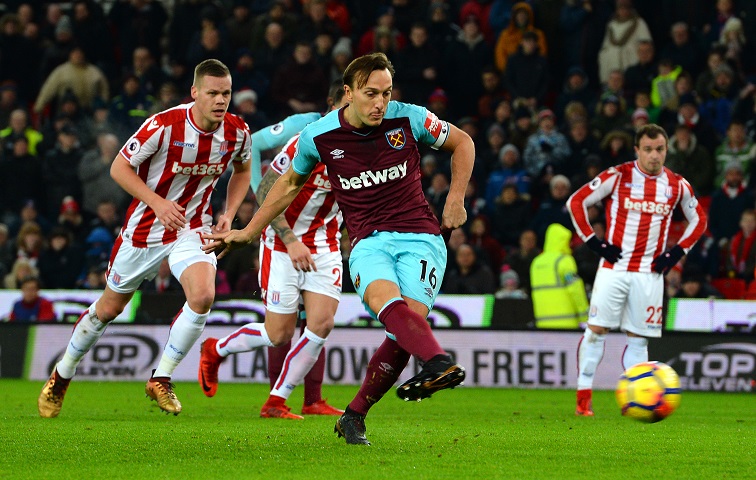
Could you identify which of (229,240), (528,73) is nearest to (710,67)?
(528,73)

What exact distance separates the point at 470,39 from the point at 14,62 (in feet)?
25.5

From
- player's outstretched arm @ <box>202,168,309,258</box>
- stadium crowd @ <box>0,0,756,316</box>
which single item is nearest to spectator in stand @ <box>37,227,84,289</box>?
stadium crowd @ <box>0,0,756,316</box>

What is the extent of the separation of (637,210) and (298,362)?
3.58 m

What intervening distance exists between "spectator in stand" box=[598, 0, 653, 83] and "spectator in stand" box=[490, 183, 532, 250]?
2949 mm

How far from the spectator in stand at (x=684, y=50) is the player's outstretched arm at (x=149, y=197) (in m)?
11.4

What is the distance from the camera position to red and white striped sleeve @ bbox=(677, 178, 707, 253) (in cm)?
1123

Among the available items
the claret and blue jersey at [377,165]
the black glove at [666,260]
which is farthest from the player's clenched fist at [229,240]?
the black glove at [666,260]

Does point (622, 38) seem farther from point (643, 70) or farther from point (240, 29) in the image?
point (240, 29)

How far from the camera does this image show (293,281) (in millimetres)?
9664

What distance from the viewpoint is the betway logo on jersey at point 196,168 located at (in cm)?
898

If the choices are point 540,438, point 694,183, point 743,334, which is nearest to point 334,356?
point 743,334

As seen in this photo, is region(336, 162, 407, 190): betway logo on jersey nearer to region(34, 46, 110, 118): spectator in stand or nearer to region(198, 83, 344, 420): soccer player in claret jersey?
region(198, 83, 344, 420): soccer player in claret jersey

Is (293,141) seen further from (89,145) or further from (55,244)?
(89,145)

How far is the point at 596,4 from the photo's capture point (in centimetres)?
1934
